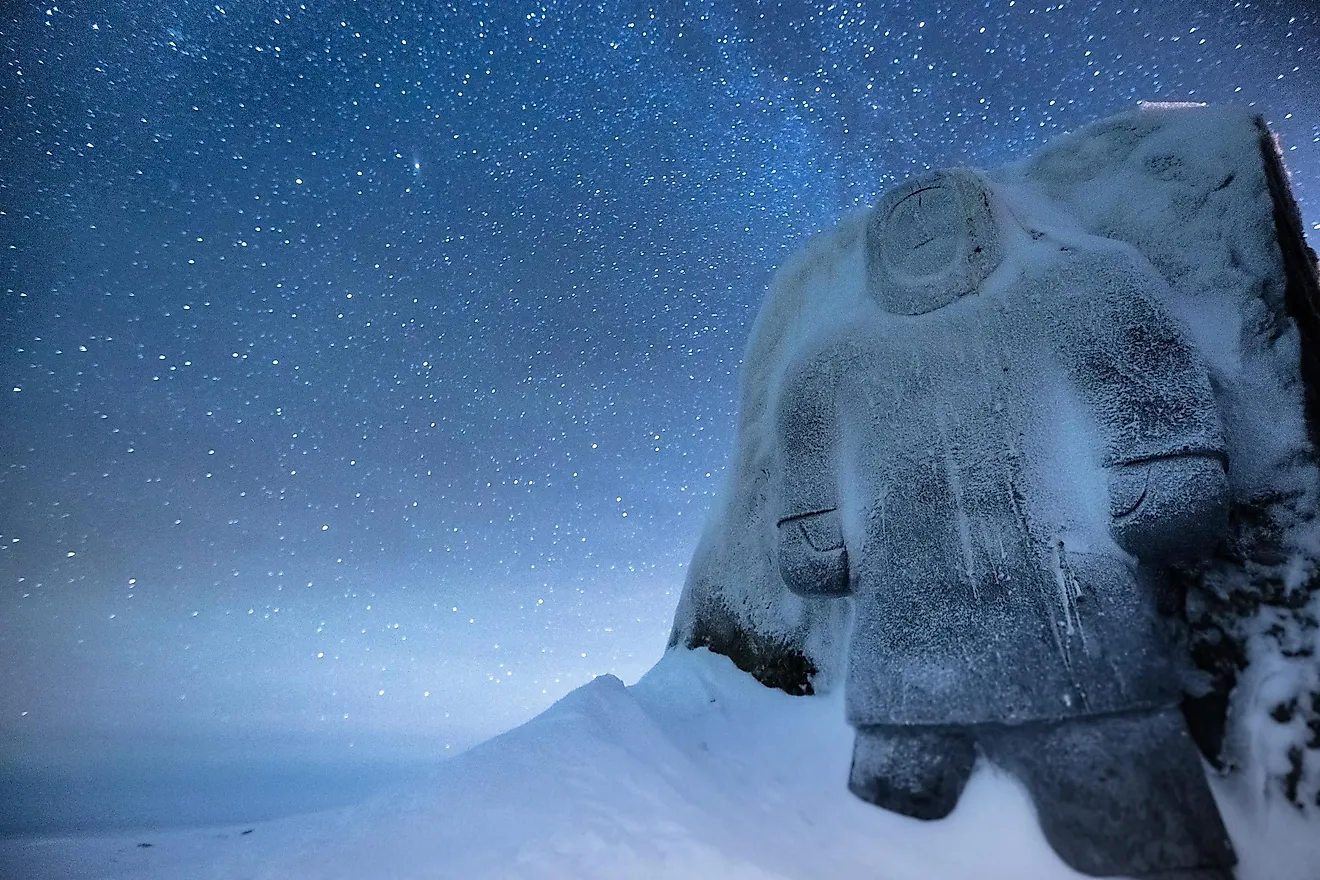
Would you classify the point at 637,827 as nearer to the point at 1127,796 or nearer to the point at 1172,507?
the point at 1127,796

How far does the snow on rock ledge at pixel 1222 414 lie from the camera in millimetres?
2436

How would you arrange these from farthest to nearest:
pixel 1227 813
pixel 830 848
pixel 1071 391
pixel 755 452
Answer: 1. pixel 755 452
2. pixel 1071 391
3. pixel 830 848
4. pixel 1227 813

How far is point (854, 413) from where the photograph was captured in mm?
3145

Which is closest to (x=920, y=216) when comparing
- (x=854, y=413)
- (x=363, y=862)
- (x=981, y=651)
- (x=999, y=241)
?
(x=999, y=241)

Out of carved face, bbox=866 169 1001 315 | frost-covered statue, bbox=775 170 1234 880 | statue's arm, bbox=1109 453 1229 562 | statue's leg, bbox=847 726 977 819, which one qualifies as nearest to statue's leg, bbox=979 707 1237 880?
frost-covered statue, bbox=775 170 1234 880

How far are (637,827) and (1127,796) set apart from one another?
1694mm

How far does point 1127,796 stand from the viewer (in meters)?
2.24

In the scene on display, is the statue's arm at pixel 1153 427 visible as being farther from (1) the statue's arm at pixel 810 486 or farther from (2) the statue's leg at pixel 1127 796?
(1) the statue's arm at pixel 810 486

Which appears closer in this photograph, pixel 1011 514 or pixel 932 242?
pixel 1011 514

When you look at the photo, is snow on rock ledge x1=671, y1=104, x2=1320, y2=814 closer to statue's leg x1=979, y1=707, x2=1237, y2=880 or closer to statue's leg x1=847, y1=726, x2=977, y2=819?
statue's leg x1=979, y1=707, x2=1237, y2=880

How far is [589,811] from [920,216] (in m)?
2.96

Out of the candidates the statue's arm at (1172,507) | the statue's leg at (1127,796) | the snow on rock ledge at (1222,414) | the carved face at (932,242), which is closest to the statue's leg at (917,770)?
the statue's leg at (1127,796)

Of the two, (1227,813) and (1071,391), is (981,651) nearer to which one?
(1227,813)

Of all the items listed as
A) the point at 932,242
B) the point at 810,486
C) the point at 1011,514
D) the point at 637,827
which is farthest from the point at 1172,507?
the point at 637,827
